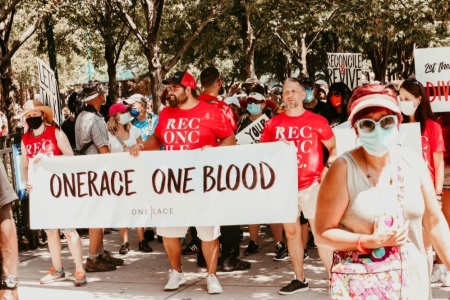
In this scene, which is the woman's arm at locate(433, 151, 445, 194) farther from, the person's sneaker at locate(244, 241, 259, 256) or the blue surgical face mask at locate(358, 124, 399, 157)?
the blue surgical face mask at locate(358, 124, 399, 157)

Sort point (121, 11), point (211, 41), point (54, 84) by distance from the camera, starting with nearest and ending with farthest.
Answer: point (54, 84) < point (121, 11) < point (211, 41)

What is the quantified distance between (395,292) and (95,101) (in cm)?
522

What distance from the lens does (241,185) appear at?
21.5 ft

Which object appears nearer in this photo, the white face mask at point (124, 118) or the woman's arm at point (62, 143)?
the woman's arm at point (62, 143)

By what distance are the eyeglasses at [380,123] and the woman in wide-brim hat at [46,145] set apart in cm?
458

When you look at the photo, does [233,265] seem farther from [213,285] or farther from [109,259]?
[109,259]

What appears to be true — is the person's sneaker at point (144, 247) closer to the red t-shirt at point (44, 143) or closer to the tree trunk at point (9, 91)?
the red t-shirt at point (44, 143)

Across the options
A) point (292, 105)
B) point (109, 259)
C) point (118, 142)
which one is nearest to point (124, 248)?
point (109, 259)

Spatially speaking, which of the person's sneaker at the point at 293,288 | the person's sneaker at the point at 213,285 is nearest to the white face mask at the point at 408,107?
the person's sneaker at the point at 293,288

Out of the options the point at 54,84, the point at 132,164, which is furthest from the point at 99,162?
the point at 54,84

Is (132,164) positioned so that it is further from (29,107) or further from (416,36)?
(416,36)

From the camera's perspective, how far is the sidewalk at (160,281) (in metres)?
6.62

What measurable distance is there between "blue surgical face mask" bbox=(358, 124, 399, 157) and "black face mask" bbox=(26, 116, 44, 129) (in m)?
4.60

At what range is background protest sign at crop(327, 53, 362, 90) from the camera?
13000mm
